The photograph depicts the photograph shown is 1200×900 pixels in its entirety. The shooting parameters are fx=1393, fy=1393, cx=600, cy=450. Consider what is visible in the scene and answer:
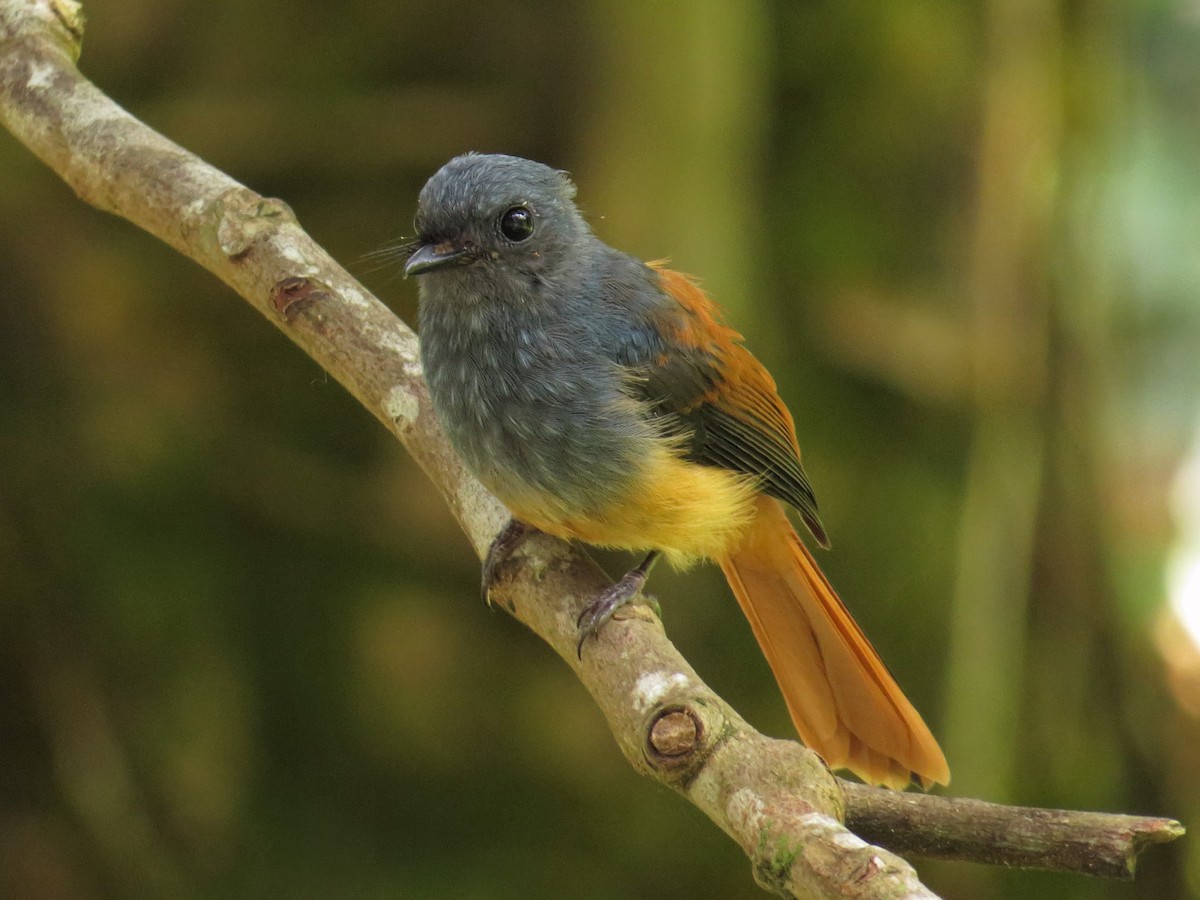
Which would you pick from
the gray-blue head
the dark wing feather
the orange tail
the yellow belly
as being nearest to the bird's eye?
the gray-blue head

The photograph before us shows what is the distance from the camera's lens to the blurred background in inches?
173

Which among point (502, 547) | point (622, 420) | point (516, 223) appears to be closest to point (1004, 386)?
point (622, 420)

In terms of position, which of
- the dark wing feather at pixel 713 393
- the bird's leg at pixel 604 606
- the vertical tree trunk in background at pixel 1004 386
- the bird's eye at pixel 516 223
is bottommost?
the bird's leg at pixel 604 606

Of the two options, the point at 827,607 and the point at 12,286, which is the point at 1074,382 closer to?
the point at 827,607

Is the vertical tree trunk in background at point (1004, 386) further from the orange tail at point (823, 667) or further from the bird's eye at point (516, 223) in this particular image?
the bird's eye at point (516, 223)

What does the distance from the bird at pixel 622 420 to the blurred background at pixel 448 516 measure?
0.84 metres

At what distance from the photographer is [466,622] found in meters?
4.77

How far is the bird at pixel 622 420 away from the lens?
2.96m

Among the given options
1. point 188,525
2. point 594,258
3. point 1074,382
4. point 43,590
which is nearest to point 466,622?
point 188,525

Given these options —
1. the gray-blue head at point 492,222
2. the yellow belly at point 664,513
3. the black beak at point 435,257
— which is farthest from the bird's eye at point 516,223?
the yellow belly at point 664,513

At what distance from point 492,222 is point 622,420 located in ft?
1.70

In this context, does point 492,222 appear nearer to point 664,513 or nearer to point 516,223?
point 516,223

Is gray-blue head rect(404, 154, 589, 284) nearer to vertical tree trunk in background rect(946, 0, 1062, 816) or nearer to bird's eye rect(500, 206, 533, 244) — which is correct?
bird's eye rect(500, 206, 533, 244)

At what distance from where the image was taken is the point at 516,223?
3.08 m
